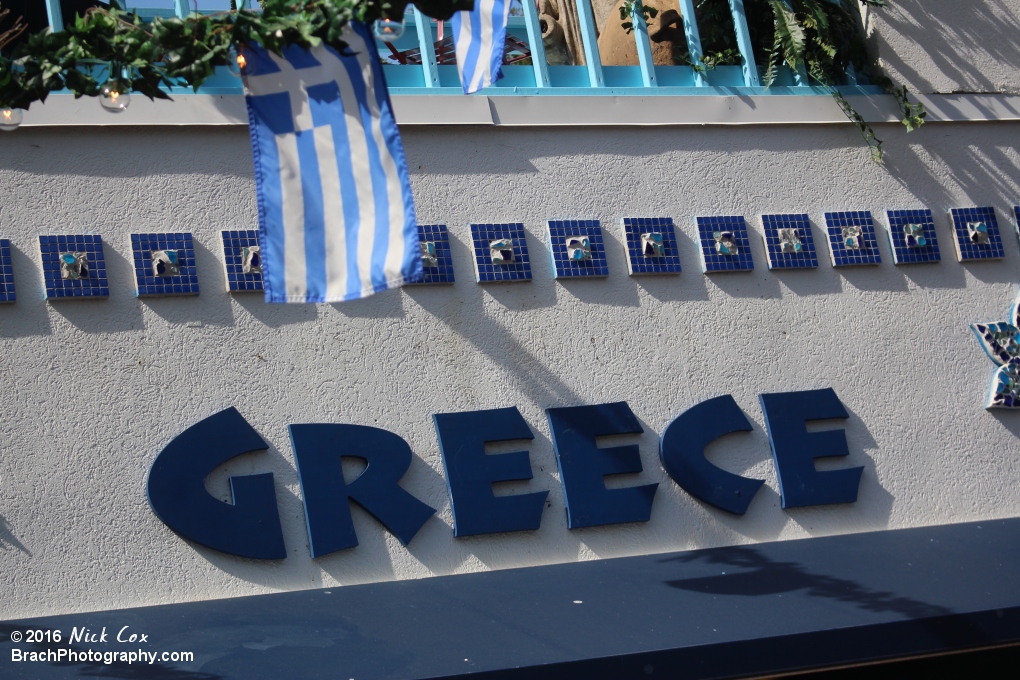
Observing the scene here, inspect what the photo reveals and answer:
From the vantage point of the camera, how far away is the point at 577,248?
21.8ft

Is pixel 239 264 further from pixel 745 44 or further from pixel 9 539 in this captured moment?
pixel 745 44

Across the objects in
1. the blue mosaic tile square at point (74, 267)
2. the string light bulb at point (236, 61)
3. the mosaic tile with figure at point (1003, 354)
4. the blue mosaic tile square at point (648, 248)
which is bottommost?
the mosaic tile with figure at point (1003, 354)

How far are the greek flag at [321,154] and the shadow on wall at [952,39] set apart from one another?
15.2 ft

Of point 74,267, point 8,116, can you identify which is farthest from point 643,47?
point 8,116

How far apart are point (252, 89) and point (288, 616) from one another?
2.61 metres

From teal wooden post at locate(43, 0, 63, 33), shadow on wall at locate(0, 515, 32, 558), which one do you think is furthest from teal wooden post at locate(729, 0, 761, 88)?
shadow on wall at locate(0, 515, 32, 558)

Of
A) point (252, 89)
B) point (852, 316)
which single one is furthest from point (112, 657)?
point (852, 316)

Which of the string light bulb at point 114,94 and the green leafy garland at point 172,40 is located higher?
the green leafy garland at point 172,40

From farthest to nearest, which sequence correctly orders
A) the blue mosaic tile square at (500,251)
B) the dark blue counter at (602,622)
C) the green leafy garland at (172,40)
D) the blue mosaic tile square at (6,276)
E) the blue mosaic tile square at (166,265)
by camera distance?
1. the blue mosaic tile square at (500,251)
2. the blue mosaic tile square at (166,265)
3. the blue mosaic tile square at (6,276)
4. the dark blue counter at (602,622)
5. the green leafy garland at (172,40)

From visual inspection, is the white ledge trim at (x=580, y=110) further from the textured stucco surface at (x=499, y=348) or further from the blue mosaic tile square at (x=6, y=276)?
the blue mosaic tile square at (x=6, y=276)

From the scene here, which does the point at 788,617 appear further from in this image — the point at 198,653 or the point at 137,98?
the point at 137,98

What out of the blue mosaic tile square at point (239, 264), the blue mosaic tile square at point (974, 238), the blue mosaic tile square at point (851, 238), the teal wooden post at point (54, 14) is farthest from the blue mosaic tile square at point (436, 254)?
the blue mosaic tile square at point (974, 238)

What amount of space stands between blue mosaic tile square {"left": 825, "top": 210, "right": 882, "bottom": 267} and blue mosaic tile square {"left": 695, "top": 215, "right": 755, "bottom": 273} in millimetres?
612

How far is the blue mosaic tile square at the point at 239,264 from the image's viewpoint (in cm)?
603
